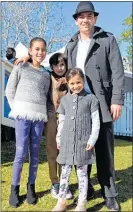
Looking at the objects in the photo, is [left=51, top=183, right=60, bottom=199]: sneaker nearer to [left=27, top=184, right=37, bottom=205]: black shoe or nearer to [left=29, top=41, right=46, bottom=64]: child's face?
[left=27, top=184, right=37, bottom=205]: black shoe

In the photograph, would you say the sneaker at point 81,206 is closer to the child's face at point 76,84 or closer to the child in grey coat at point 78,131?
the child in grey coat at point 78,131

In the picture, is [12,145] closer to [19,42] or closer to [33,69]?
[19,42]

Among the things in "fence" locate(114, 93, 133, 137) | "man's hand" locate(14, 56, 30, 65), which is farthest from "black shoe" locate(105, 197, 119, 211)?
"fence" locate(114, 93, 133, 137)

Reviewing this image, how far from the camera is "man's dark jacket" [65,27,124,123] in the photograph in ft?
7.34

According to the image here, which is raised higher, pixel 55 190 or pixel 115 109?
pixel 115 109

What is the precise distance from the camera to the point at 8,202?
2.38 m

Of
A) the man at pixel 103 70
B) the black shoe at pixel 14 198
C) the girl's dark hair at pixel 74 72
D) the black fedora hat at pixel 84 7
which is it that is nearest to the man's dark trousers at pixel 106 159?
the man at pixel 103 70

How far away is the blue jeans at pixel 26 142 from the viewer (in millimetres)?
2293

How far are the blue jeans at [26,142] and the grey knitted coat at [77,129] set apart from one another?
8.5 inches

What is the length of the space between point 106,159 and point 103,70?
1.90 ft

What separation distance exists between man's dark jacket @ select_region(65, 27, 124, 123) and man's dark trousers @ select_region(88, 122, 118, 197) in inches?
4.0

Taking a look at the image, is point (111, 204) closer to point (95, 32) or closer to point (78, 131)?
point (78, 131)

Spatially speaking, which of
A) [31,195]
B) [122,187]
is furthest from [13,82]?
[122,187]

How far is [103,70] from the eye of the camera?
2.27 m
